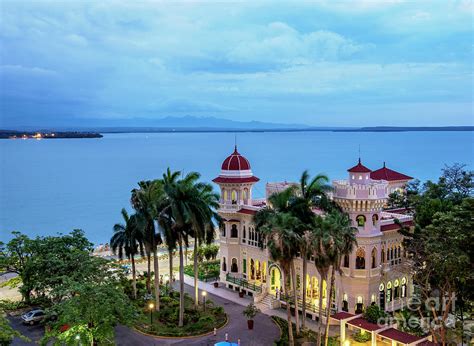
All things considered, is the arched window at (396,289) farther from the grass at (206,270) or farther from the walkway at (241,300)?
the grass at (206,270)

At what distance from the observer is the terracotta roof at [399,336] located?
2967 centimetres

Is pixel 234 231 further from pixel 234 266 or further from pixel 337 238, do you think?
pixel 337 238

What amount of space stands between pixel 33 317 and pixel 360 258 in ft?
80.4

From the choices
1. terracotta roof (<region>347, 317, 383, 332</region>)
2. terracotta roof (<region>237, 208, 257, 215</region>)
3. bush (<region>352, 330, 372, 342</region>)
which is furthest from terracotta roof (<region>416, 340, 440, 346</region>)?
terracotta roof (<region>237, 208, 257, 215</region>)

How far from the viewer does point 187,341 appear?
3378cm

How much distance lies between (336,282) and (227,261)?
1259 cm

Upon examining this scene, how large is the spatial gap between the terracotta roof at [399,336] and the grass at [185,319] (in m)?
11.9

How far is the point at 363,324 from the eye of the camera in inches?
1277

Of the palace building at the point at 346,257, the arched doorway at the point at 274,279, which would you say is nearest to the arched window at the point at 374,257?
the palace building at the point at 346,257

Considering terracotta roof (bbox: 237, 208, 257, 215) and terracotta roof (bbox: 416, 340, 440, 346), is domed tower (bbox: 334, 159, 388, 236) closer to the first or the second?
terracotta roof (bbox: 416, 340, 440, 346)

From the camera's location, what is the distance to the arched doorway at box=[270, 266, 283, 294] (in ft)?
140

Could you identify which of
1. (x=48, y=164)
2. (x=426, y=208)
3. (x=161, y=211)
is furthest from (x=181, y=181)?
(x=48, y=164)

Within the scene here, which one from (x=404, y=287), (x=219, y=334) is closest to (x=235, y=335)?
(x=219, y=334)

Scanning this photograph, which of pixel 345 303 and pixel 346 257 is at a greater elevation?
pixel 346 257
